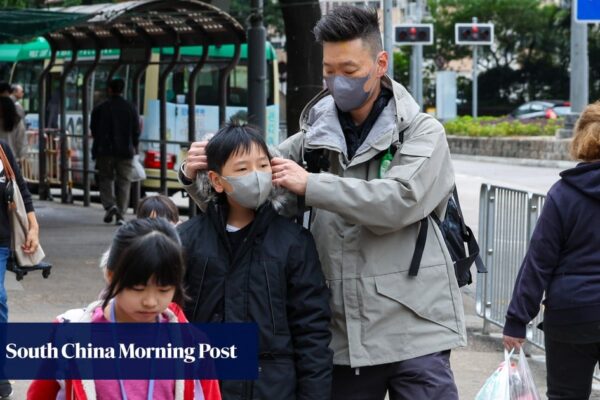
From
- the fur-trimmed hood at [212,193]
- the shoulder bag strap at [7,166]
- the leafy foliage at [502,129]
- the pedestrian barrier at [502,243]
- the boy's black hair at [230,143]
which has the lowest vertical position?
the leafy foliage at [502,129]

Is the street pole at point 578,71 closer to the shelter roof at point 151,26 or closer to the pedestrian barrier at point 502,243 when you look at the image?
the shelter roof at point 151,26

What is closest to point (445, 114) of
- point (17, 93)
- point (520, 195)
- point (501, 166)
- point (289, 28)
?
point (501, 166)

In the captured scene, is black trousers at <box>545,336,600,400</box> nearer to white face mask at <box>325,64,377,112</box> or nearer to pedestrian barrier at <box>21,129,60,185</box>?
white face mask at <box>325,64,377,112</box>

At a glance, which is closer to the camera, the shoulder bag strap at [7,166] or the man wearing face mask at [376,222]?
the man wearing face mask at [376,222]

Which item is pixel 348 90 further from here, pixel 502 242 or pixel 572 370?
pixel 502 242

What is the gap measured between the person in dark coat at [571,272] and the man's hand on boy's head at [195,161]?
5.20 ft

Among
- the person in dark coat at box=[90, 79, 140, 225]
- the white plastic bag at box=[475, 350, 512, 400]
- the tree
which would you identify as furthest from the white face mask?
the tree

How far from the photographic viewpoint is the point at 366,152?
3729 millimetres

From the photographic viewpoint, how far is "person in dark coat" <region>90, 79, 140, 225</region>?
608 inches

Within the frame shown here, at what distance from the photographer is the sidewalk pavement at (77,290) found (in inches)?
306

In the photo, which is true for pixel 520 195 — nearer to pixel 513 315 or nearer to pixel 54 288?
pixel 513 315

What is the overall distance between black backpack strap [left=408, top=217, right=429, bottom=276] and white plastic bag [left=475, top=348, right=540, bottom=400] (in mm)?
950

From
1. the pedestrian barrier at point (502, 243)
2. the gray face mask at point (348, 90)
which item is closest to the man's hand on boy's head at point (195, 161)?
the gray face mask at point (348, 90)

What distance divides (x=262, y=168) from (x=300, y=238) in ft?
0.75
